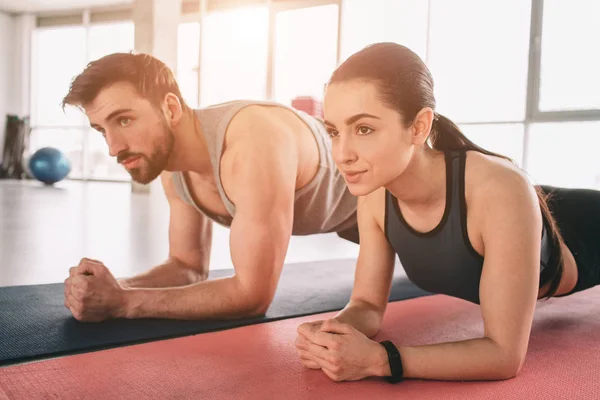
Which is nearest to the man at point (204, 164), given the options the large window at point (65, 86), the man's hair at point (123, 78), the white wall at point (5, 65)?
the man's hair at point (123, 78)

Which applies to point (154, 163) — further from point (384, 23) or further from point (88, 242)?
point (384, 23)

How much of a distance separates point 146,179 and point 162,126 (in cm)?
18

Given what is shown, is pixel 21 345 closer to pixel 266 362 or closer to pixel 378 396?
pixel 266 362

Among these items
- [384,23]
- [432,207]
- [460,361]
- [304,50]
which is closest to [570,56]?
[384,23]

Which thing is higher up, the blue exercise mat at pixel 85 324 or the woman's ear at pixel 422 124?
the woman's ear at pixel 422 124

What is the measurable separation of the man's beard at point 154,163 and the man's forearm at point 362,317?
0.75 metres

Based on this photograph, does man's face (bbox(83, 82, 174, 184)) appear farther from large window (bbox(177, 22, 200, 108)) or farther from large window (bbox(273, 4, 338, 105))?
large window (bbox(177, 22, 200, 108))

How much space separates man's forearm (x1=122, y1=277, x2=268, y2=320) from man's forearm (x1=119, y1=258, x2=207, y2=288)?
0.84 ft

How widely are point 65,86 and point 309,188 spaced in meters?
10.6

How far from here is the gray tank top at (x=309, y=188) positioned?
5.80 ft

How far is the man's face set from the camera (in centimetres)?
160

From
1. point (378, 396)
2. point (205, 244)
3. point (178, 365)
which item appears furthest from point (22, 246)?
point (378, 396)

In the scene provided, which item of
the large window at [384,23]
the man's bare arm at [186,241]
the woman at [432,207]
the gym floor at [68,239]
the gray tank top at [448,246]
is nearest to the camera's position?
the woman at [432,207]

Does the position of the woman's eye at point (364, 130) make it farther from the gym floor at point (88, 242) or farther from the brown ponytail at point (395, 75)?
the gym floor at point (88, 242)
